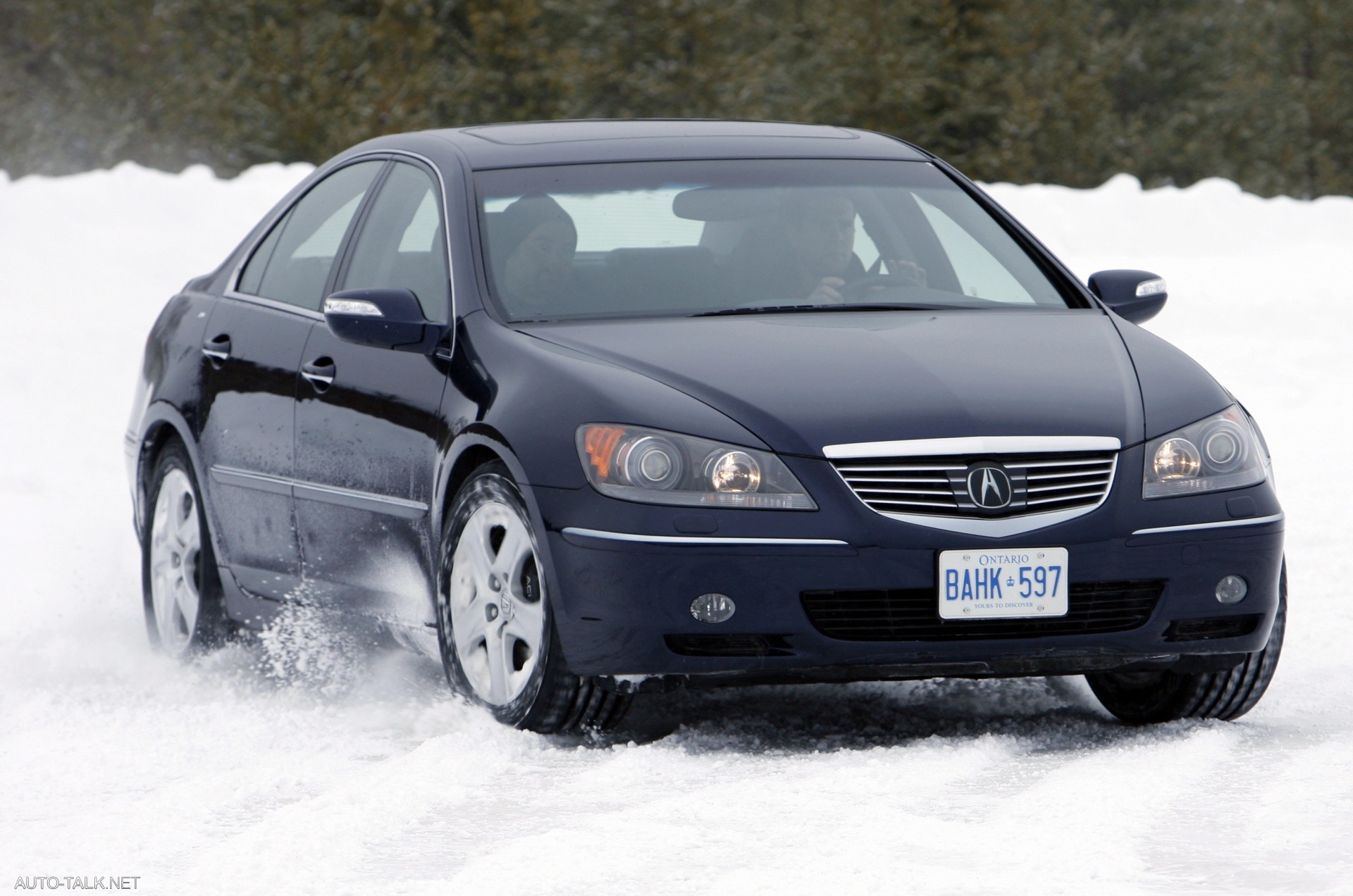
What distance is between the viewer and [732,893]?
3.63 meters

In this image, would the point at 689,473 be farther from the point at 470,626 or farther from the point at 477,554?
the point at 470,626

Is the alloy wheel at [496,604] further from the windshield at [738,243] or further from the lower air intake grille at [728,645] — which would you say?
the windshield at [738,243]

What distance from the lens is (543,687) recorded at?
16.4ft

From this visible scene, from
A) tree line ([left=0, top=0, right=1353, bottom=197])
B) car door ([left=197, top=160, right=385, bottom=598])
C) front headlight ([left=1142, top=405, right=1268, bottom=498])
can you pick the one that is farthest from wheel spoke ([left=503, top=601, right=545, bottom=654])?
tree line ([left=0, top=0, right=1353, bottom=197])

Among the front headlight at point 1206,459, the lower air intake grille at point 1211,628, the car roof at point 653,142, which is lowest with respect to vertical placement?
the lower air intake grille at point 1211,628

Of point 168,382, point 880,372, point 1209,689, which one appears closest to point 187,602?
point 168,382

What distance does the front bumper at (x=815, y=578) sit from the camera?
4723 mm

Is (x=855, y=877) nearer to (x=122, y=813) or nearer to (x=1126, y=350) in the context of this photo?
(x=122, y=813)

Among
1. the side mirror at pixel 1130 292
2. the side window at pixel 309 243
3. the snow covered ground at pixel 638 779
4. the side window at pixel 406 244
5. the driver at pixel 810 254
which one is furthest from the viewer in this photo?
the side window at pixel 309 243

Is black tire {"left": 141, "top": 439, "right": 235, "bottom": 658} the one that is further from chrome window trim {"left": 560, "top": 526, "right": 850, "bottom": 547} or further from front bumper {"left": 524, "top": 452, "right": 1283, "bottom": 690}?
chrome window trim {"left": 560, "top": 526, "right": 850, "bottom": 547}

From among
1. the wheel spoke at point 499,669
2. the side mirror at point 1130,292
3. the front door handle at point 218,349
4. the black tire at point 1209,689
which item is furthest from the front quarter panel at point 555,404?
the side mirror at point 1130,292

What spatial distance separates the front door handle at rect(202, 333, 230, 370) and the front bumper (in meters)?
2.14

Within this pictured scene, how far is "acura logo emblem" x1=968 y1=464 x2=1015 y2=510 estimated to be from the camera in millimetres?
4773

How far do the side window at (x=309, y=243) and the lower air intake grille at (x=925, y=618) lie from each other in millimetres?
2268
